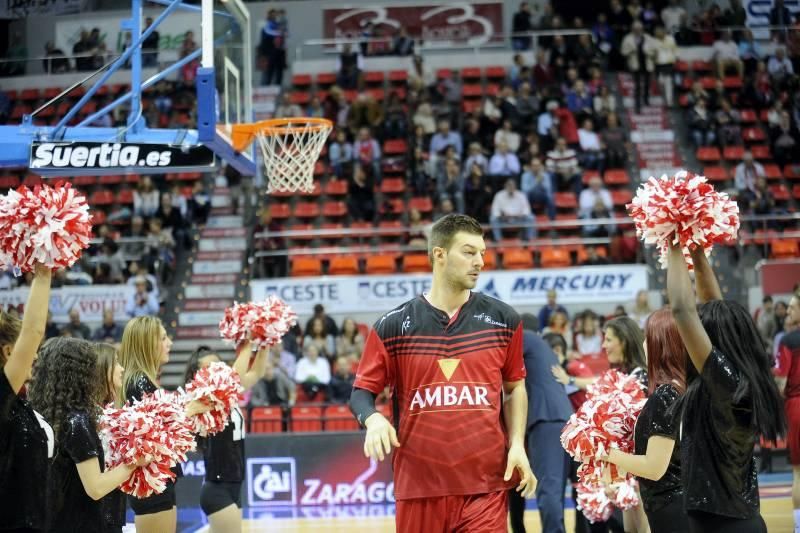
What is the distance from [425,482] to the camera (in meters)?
4.46

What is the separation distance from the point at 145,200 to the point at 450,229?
13.7 metres

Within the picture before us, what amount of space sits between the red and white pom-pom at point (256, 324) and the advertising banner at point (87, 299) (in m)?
8.85

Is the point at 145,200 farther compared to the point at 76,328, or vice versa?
the point at 145,200

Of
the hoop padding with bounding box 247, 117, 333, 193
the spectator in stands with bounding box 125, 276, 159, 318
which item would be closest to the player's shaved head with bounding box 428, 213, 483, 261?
the hoop padding with bounding box 247, 117, 333, 193

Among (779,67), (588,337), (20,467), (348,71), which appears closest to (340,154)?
(348,71)

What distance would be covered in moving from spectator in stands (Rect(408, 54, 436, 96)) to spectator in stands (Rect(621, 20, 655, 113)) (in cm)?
393

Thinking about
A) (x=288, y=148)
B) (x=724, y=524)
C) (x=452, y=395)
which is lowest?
(x=724, y=524)

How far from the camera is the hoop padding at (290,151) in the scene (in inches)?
363

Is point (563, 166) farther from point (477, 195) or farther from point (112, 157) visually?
point (112, 157)

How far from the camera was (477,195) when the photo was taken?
17156 millimetres

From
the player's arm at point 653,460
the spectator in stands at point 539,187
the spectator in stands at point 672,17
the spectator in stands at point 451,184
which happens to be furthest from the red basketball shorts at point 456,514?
the spectator in stands at point 672,17

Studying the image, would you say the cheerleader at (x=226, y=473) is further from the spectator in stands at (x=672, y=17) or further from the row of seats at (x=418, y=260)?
the spectator in stands at (x=672, y=17)

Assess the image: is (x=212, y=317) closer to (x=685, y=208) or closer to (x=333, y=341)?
(x=333, y=341)

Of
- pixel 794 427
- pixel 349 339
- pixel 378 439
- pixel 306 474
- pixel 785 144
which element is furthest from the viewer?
pixel 785 144
